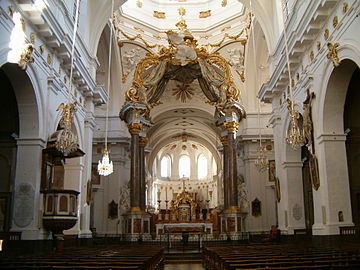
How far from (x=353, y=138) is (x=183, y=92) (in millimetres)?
15006

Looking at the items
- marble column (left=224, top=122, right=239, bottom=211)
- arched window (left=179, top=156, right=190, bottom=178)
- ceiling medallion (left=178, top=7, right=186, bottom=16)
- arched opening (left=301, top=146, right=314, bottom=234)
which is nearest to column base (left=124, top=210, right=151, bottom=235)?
marble column (left=224, top=122, right=239, bottom=211)

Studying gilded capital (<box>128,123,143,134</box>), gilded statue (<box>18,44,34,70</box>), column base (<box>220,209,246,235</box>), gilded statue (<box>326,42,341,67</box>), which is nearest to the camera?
gilded statue (<box>18,44,34,70</box>)

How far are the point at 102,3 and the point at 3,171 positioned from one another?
300 inches

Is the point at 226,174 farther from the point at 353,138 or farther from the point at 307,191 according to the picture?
the point at 353,138

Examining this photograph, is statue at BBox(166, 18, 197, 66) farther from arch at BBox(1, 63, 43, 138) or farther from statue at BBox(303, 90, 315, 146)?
arch at BBox(1, 63, 43, 138)

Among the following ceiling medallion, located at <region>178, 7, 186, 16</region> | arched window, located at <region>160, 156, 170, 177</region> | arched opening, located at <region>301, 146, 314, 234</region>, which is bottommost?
arched opening, located at <region>301, 146, 314, 234</region>

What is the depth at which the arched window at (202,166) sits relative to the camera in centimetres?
4131

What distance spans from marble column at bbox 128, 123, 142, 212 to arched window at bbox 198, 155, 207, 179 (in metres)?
24.5

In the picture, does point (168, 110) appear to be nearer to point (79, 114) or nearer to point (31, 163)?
point (79, 114)

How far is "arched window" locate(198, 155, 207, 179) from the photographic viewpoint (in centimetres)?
4131

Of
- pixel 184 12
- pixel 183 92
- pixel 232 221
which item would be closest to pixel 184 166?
pixel 183 92

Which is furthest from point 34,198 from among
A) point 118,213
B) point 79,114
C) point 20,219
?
point 118,213

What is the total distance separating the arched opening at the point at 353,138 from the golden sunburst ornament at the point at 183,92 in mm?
13910

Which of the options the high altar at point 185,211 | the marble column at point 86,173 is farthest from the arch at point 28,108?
the high altar at point 185,211
